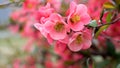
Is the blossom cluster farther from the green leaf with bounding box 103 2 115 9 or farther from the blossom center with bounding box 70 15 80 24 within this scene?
the green leaf with bounding box 103 2 115 9

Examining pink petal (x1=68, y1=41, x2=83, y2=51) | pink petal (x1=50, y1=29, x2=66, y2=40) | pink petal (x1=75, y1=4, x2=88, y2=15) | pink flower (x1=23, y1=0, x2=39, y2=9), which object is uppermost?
pink petal (x1=75, y1=4, x2=88, y2=15)

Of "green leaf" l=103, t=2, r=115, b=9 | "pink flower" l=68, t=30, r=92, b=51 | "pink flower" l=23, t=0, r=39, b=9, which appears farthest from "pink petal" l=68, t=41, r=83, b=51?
"pink flower" l=23, t=0, r=39, b=9

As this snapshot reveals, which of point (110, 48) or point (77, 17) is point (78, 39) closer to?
point (77, 17)

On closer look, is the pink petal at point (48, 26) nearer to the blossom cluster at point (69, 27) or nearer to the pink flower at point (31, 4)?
the blossom cluster at point (69, 27)

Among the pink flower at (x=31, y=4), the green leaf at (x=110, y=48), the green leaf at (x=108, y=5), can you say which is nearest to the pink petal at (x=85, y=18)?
the green leaf at (x=108, y=5)

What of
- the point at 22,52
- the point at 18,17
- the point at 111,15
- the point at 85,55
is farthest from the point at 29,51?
the point at 111,15

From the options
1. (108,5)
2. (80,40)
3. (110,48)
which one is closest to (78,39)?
(80,40)

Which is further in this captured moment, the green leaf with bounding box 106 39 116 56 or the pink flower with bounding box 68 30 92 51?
the green leaf with bounding box 106 39 116 56
